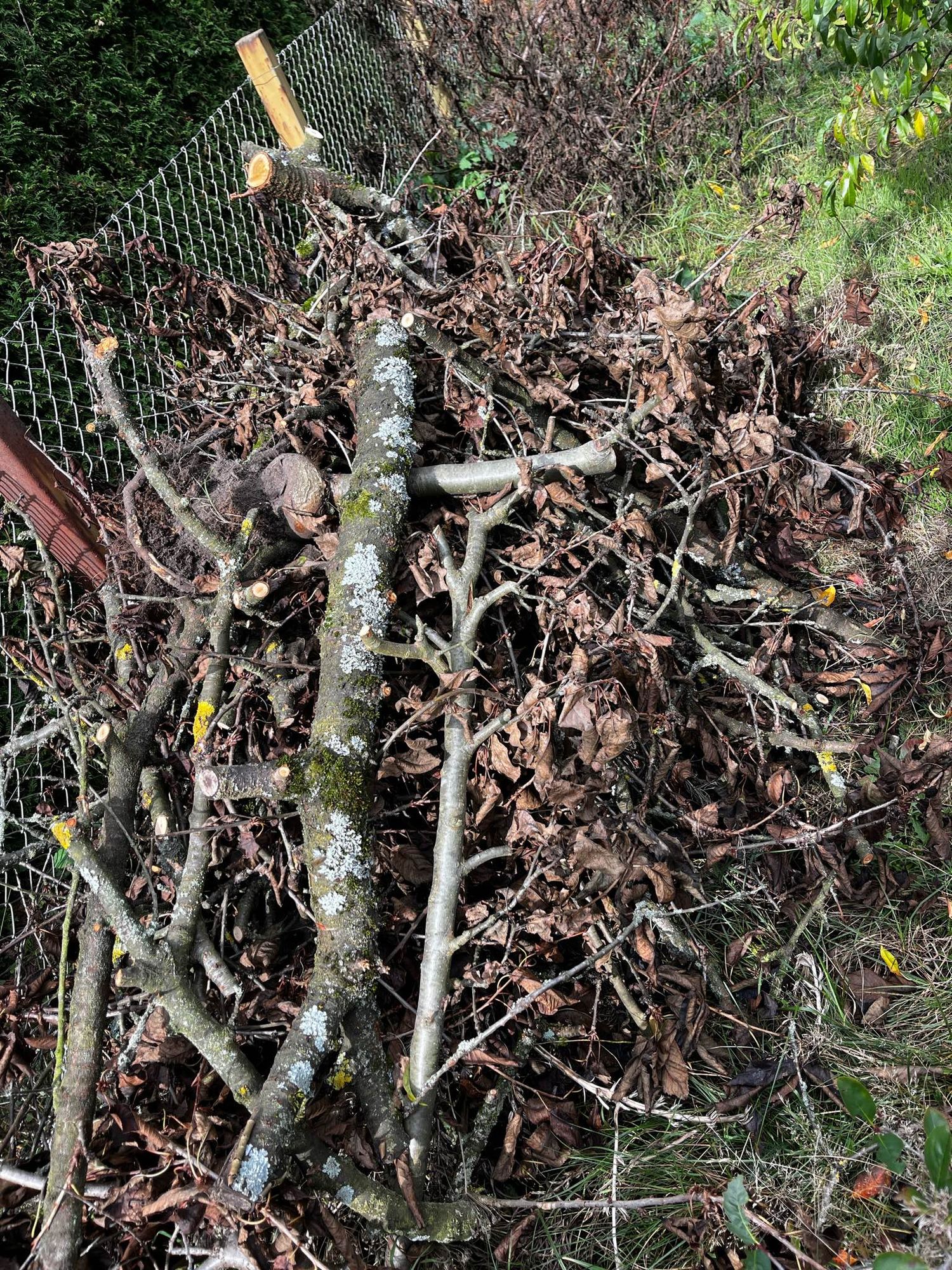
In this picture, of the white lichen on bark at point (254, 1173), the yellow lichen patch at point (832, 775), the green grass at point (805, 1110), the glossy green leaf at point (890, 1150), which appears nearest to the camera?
the glossy green leaf at point (890, 1150)

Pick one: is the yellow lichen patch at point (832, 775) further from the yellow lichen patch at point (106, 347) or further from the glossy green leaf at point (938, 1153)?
the yellow lichen patch at point (106, 347)

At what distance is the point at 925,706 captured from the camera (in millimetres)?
2814

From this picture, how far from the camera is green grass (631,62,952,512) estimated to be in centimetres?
337

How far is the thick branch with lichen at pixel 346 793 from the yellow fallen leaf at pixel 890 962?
1424 mm

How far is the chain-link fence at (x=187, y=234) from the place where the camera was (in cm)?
325

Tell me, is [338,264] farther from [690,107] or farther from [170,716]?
[690,107]

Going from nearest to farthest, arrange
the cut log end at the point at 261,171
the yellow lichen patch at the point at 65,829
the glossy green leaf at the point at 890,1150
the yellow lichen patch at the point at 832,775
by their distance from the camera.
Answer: the glossy green leaf at the point at 890,1150 < the yellow lichen patch at the point at 65,829 < the yellow lichen patch at the point at 832,775 < the cut log end at the point at 261,171

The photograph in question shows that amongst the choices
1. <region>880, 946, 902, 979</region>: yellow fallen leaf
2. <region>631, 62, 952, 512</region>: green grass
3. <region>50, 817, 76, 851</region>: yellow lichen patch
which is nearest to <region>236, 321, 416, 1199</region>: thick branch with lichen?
<region>50, 817, 76, 851</region>: yellow lichen patch

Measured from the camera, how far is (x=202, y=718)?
2.25 m

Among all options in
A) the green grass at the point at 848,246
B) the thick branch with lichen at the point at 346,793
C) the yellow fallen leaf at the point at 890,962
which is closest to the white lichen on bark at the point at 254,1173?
the thick branch with lichen at the point at 346,793

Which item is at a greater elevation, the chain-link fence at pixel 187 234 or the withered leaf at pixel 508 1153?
the chain-link fence at pixel 187 234

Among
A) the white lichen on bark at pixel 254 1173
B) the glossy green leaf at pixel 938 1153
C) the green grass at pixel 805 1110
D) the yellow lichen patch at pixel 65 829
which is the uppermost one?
the yellow lichen patch at pixel 65 829

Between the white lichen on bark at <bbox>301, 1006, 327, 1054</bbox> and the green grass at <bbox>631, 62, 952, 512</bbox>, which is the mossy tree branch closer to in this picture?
the white lichen on bark at <bbox>301, 1006, 327, 1054</bbox>

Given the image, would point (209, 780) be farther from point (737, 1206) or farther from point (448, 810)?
point (737, 1206)
